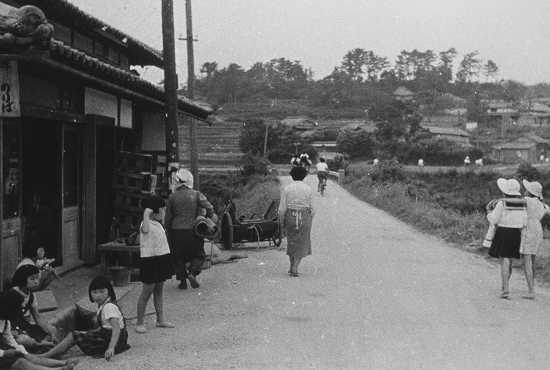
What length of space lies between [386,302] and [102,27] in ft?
28.2

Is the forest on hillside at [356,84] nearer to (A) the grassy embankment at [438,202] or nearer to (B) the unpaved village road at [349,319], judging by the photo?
(A) the grassy embankment at [438,202]

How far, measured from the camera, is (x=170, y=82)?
458 inches

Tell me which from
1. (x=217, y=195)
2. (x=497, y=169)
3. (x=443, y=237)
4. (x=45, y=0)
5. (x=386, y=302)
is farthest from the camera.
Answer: (x=497, y=169)

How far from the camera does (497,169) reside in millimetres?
60094

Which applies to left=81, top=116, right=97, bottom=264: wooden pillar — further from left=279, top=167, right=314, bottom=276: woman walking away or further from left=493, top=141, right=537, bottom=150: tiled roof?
left=493, top=141, right=537, bottom=150: tiled roof

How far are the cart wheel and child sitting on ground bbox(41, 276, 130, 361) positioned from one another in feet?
23.8

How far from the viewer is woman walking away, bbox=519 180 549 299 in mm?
9141

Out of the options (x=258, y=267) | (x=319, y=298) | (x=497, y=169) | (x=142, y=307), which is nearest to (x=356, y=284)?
(x=319, y=298)

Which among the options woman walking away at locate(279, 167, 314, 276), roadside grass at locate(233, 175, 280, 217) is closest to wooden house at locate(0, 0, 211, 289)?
woman walking away at locate(279, 167, 314, 276)

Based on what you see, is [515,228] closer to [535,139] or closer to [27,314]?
[27,314]

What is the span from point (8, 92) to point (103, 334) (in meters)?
2.50

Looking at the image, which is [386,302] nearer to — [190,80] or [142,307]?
[142,307]


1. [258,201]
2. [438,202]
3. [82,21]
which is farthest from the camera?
[438,202]

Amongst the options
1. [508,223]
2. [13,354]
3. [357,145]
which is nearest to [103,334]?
[13,354]
